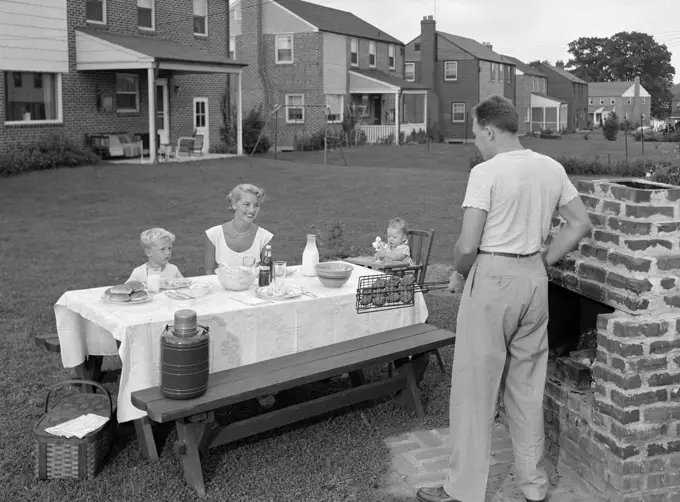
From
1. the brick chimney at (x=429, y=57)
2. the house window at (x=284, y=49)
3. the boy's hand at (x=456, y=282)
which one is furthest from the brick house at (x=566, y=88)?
the boy's hand at (x=456, y=282)

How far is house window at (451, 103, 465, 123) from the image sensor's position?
5147 centimetres

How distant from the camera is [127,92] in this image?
973 inches

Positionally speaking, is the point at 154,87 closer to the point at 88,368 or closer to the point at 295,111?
the point at 295,111

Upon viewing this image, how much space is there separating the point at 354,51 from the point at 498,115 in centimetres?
3901

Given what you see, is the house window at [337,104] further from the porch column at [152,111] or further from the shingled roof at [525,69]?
the shingled roof at [525,69]

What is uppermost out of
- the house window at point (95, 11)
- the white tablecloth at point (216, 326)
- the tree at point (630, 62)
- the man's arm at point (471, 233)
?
the tree at point (630, 62)

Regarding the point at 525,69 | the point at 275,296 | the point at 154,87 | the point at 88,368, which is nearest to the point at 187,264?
the point at 88,368

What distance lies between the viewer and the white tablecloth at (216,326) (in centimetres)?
443

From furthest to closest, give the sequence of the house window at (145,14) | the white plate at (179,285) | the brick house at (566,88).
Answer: the brick house at (566,88) → the house window at (145,14) → the white plate at (179,285)

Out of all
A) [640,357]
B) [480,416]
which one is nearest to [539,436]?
[480,416]

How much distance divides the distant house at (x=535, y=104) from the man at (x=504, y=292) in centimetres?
6003

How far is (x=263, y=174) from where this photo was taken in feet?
67.8

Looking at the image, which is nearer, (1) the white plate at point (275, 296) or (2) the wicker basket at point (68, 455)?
(2) the wicker basket at point (68, 455)

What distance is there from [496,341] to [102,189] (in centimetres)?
1471
